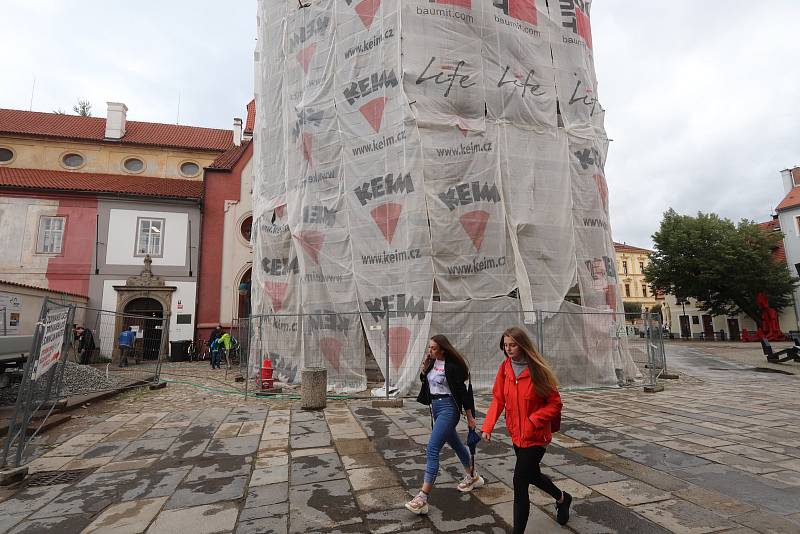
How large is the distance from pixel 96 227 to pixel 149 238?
2.59m

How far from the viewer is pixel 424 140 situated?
11.3 m

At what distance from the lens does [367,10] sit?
12320 mm

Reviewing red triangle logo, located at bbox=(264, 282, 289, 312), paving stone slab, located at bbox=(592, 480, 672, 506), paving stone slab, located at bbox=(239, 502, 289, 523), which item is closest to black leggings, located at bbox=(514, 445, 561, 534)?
paving stone slab, located at bbox=(592, 480, 672, 506)

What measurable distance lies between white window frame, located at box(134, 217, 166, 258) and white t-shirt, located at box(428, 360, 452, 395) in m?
22.9

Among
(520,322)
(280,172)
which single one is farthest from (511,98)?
(280,172)

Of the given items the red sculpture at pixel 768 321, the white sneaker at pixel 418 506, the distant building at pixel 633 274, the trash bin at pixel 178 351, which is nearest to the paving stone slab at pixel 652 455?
the white sneaker at pixel 418 506

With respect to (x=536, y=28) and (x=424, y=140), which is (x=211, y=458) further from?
(x=536, y=28)

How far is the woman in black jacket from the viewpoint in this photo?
403 centimetres

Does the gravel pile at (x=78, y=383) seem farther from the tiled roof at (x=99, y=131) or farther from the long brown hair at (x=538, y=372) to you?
the tiled roof at (x=99, y=131)

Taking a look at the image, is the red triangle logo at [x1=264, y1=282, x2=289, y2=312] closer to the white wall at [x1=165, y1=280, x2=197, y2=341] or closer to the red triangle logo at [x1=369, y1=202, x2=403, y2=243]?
the red triangle logo at [x1=369, y1=202, x2=403, y2=243]

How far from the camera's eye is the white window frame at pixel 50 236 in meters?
22.1

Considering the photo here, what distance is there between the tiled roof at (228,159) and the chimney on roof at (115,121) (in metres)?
7.08

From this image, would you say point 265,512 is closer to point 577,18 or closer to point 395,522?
point 395,522

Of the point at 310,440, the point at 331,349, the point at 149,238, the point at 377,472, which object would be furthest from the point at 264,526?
the point at 149,238
